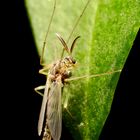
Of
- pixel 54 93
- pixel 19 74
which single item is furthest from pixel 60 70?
pixel 19 74

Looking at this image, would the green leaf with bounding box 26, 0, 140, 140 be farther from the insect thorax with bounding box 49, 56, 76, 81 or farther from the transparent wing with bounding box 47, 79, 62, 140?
the insect thorax with bounding box 49, 56, 76, 81

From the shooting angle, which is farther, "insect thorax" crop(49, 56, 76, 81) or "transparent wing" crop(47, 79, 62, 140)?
"insect thorax" crop(49, 56, 76, 81)

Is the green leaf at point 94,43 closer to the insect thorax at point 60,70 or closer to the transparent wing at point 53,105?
the transparent wing at point 53,105

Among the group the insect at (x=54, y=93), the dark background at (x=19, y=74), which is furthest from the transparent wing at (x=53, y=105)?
the dark background at (x=19, y=74)

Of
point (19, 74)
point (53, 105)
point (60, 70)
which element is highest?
point (60, 70)

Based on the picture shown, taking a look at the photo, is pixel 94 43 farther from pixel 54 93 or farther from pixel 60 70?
pixel 60 70

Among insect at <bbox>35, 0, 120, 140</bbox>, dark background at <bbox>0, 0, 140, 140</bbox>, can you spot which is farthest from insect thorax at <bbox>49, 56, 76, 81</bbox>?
dark background at <bbox>0, 0, 140, 140</bbox>

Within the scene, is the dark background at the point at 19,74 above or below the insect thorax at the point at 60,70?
below

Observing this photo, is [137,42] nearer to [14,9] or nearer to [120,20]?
[120,20]
